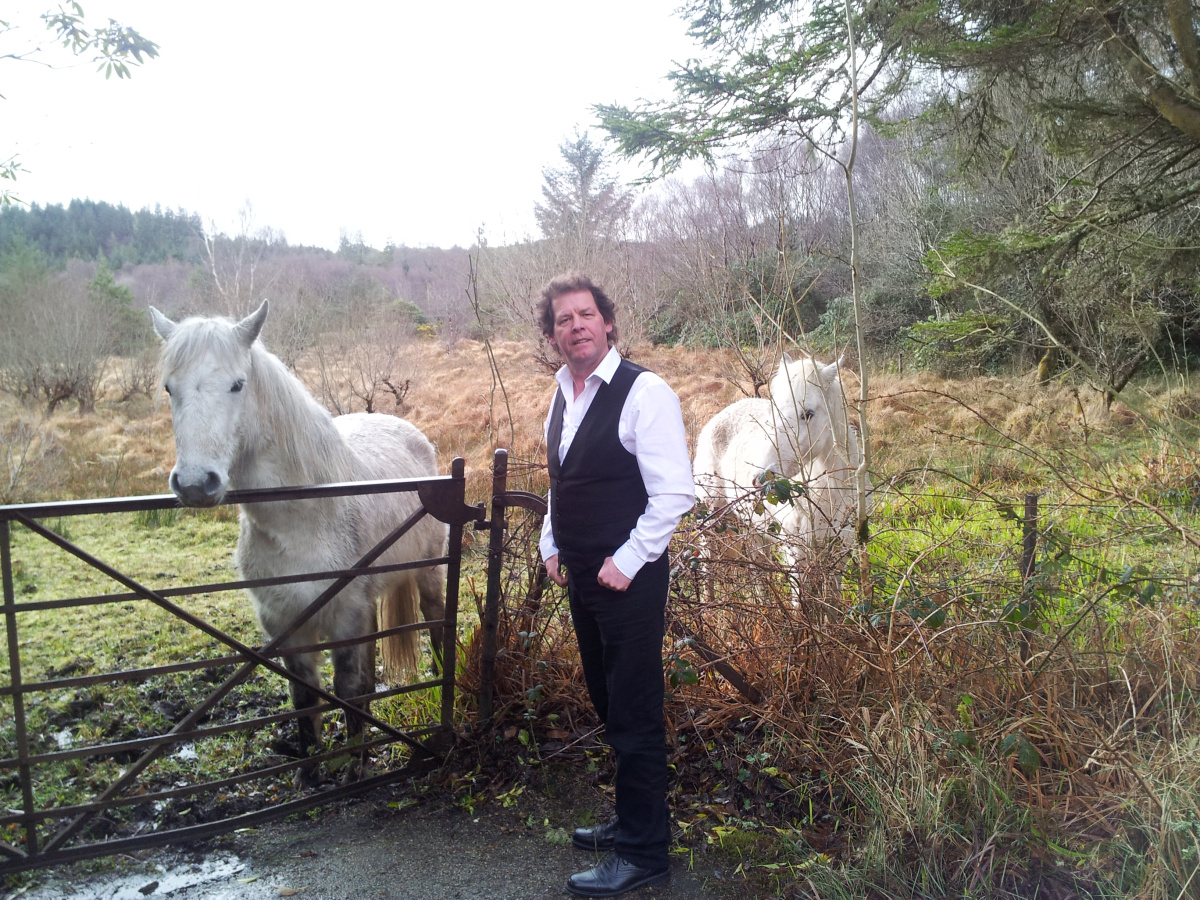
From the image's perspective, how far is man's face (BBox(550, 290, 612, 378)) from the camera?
2617mm

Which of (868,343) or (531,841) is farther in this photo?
(868,343)

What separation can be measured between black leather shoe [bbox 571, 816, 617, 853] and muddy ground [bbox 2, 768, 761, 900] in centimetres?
4

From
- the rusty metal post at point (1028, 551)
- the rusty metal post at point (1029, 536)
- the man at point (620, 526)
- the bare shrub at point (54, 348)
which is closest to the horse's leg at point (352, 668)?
the man at point (620, 526)

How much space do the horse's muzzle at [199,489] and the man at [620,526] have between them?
134 cm

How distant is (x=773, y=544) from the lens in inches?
141

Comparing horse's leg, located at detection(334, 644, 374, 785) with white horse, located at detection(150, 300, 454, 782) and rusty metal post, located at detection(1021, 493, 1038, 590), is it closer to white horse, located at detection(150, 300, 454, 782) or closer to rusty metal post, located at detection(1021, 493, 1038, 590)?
white horse, located at detection(150, 300, 454, 782)

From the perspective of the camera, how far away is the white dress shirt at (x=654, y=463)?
238 centimetres

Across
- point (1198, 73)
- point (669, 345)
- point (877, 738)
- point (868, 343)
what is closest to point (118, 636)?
point (877, 738)

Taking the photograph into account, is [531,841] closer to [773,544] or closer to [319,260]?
[773,544]

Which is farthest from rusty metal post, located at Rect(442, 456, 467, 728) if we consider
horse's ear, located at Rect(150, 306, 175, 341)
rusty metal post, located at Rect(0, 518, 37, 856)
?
rusty metal post, located at Rect(0, 518, 37, 856)

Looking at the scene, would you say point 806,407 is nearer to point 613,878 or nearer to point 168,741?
point 613,878

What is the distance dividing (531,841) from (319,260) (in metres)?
22.2

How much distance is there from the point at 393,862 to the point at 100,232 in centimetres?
3083

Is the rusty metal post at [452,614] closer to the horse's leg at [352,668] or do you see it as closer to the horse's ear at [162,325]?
the horse's leg at [352,668]
